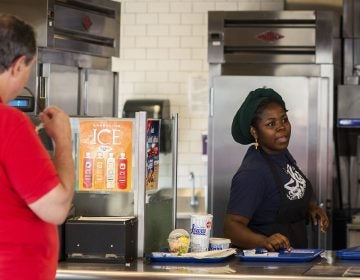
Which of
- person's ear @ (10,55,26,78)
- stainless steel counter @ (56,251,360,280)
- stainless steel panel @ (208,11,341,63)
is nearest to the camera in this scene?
person's ear @ (10,55,26,78)

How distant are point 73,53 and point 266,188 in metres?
1.91

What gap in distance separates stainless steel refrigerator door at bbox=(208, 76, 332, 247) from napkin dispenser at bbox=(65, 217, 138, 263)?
2466 millimetres

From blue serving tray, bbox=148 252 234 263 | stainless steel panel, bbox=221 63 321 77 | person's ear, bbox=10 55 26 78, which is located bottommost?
blue serving tray, bbox=148 252 234 263

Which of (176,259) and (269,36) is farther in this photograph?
(269,36)

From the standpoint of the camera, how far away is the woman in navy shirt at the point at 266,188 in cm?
402

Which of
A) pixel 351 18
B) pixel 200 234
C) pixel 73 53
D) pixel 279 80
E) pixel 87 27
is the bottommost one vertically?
pixel 200 234

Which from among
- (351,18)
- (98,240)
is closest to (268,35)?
(351,18)

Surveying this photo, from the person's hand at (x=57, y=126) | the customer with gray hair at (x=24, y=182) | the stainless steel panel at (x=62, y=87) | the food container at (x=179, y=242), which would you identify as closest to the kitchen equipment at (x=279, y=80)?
the stainless steel panel at (x=62, y=87)

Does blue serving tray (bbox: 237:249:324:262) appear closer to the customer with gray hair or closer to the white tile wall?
the customer with gray hair

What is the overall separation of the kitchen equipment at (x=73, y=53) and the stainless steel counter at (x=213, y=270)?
178 centimetres

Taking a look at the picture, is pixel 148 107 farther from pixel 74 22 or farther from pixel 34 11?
pixel 34 11

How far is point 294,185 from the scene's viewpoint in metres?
4.18

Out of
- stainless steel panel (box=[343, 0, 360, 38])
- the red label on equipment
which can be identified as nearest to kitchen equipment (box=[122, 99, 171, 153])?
the red label on equipment

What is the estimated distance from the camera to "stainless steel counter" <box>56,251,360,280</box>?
10.7 ft
